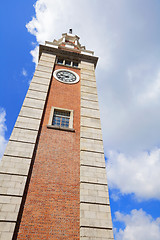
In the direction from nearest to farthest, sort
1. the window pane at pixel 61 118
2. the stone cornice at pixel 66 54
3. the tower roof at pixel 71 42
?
the window pane at pixel 61 118, the stone cornice at pixel 66 54, the tower roof at pixel 71 42

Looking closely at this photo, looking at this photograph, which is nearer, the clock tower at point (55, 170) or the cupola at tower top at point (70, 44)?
the clock tower at point (55, 170)

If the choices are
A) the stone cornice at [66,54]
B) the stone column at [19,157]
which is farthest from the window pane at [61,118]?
the stone cornice at [66,54]

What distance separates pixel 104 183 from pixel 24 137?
16.5 feet

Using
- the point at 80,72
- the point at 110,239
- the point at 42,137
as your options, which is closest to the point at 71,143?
the point at 42,137

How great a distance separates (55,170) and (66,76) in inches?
373

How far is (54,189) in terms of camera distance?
8547 mm

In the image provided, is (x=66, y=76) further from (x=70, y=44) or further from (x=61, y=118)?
(x=70, y=44)

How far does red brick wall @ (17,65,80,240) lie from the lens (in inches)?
287

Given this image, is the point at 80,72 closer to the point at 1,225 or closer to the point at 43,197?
the point at 43,197

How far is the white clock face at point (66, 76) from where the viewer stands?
15.5 meters

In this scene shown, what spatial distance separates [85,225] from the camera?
754 cm

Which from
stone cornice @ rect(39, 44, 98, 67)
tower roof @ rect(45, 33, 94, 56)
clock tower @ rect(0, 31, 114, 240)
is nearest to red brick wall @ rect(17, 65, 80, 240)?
clock tower @ rect(0, 31, 114, 240)

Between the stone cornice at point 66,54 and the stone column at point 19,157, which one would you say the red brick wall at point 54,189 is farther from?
the stone cornice at point 66,54

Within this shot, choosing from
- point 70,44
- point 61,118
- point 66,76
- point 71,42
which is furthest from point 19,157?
point 71,42
